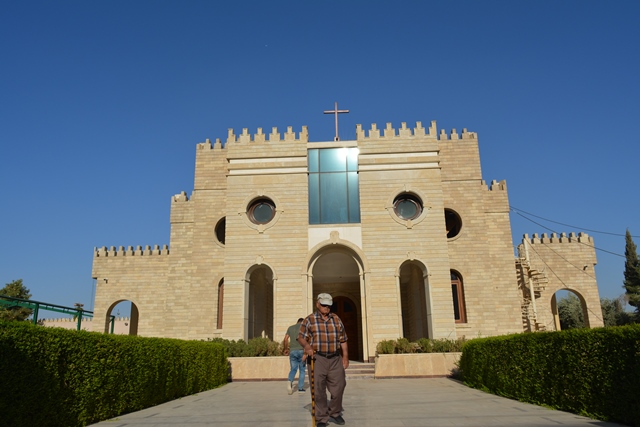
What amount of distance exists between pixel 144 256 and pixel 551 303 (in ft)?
77.4

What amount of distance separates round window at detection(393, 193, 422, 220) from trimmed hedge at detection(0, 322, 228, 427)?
39.5ft

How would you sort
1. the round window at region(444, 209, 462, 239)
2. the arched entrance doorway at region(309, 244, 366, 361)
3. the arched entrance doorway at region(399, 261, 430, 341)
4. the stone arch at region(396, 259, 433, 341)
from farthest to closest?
1. the arched entrance doorway at region(309, 244, 366, 361)
2. the round window at region(444, 209, 462, 239)
3. the arched entrance doorway at region(399, 261, 430, 341)
4. the stone arch at region(396, 259, 433, 341)

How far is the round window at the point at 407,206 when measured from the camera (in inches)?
838

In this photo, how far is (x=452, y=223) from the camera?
76.9ft

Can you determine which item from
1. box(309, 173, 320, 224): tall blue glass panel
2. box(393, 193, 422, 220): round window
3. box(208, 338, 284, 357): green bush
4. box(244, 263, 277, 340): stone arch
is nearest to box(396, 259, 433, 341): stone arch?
box(393, 193, 422, 220): round window

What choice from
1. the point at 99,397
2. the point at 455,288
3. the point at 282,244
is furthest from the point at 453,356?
the point at 99,397

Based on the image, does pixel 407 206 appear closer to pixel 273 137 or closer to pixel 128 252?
pixel 273 137

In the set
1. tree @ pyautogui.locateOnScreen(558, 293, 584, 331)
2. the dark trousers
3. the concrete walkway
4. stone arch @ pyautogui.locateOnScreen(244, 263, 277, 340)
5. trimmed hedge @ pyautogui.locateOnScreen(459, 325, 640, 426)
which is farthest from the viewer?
tree @ pyautogui.locateOnScreen(558, 293, 584, 331)

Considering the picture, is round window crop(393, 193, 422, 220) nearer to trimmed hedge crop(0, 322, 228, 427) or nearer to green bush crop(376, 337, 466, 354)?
green bush crop(376, 337, 466, 354)

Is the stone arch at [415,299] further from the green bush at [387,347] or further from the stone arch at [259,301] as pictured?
the stone arch at [259,301]

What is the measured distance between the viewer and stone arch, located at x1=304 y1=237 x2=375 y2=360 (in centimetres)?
2025

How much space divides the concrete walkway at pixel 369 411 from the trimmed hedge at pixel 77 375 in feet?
1.22

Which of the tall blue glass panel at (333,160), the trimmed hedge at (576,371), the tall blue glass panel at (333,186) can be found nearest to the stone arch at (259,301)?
the tall blue glass panel at (333,186)

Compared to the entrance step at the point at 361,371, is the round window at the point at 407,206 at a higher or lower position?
higher
